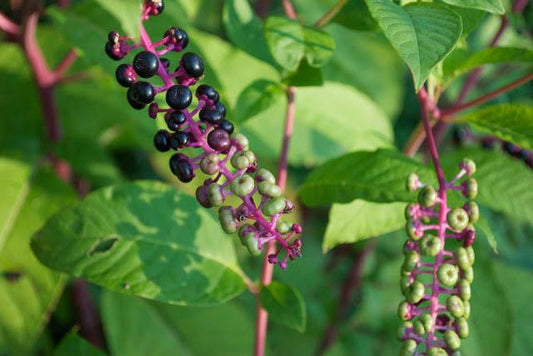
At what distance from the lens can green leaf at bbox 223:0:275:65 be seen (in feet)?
5.11

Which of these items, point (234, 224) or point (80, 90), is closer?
point (234, 224)

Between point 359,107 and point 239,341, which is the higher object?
point 359,107

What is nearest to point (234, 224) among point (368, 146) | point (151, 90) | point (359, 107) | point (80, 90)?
point (151, 90)

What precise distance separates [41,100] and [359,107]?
1.06 metres

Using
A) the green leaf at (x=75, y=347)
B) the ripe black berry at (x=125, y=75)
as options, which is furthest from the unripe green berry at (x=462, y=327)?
the green leaf at (x=75, y=347)

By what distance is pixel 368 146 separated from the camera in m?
1.79

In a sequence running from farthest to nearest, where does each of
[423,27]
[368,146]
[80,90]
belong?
[80,90], [368,146], [423,27]

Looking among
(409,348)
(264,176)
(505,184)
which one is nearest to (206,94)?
(264,176)

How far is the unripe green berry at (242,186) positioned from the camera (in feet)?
3.60

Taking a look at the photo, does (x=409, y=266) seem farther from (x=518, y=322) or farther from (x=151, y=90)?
(x=518, y=322)

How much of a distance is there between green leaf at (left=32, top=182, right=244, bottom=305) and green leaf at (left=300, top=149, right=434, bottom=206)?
0.27 meters

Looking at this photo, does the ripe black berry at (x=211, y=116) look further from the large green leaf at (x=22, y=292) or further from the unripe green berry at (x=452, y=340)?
the large green leaf at (x=22, y=292)

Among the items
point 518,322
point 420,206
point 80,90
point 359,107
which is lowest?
point 518,322

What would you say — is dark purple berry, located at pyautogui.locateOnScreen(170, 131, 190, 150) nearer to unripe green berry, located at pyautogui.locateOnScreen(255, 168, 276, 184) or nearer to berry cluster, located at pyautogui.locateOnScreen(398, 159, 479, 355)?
unripe green berry, located at pyautogui.locateOnScreen(255, 168, 276, 184)
